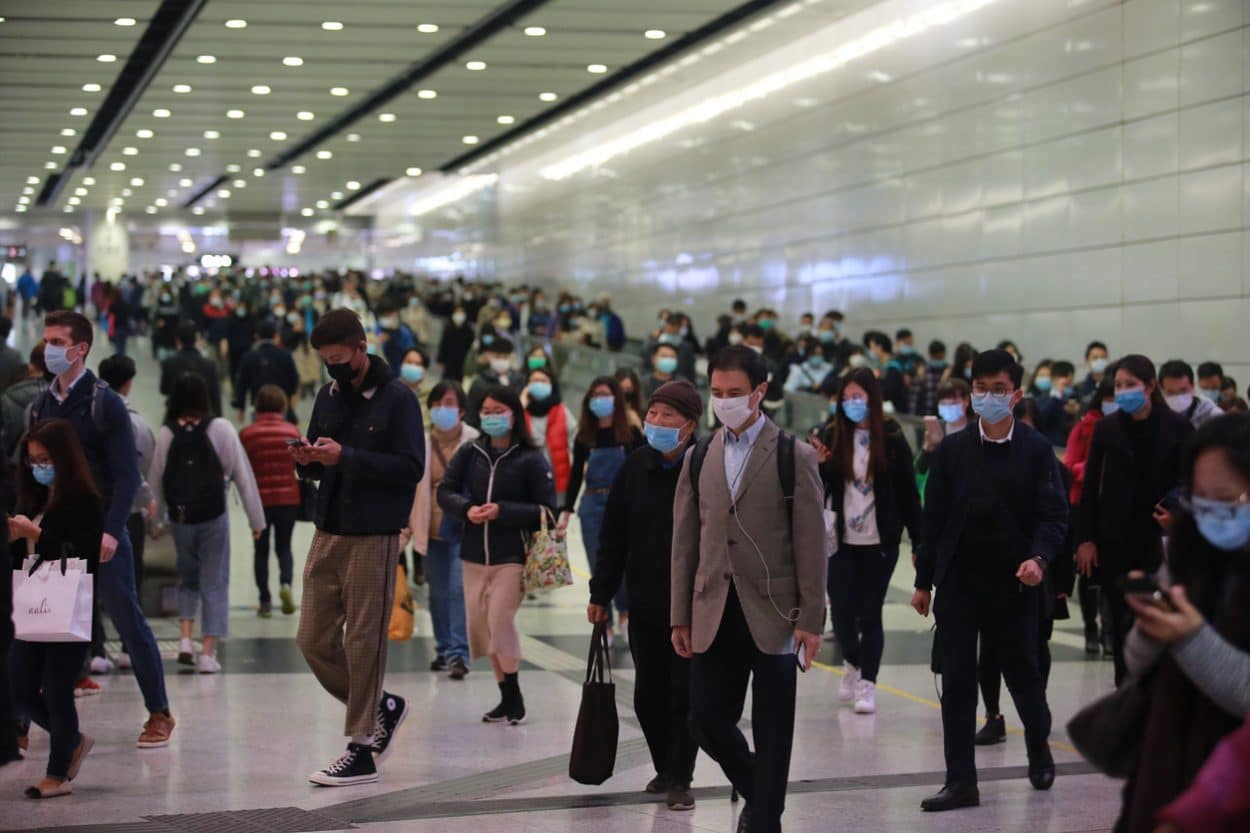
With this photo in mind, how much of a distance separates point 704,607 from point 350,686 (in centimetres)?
210

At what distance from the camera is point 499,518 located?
30.8 ft

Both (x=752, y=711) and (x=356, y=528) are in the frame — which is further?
(x=356, y=528)

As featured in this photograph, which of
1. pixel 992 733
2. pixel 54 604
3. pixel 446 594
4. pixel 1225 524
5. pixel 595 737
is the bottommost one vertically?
pixel 992 733

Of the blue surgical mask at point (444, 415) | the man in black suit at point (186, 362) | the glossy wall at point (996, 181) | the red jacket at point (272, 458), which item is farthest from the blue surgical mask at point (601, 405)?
the glossy wall at point (996, 181)

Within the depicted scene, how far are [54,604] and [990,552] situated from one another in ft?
12.8

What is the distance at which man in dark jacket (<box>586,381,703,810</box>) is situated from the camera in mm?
7367

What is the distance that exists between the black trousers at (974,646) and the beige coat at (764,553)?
1369 millimetres

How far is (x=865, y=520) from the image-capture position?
10.0 metres

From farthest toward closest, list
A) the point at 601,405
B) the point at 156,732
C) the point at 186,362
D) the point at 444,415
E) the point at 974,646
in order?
the point at 186,362 < the point at 601,405 < the point at 444,415 < the point at 156,732 < the point at 974,646

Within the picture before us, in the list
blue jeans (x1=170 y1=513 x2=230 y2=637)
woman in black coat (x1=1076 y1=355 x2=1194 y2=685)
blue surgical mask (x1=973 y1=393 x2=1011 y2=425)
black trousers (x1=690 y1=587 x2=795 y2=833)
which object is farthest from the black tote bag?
blue jeans (x1=170 y1=513 x2=230 y2=637)

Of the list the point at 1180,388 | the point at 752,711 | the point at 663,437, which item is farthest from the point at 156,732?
the point at 1180,388

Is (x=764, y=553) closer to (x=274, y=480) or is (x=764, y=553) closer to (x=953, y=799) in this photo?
(x=953, y=799)

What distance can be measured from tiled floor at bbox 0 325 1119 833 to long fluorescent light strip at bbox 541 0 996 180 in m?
16.4

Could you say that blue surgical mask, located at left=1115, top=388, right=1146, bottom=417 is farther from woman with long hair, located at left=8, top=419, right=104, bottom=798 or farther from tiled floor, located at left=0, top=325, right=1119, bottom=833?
woman with long hair, located at left=8, top=419, right=104, bottom=798
